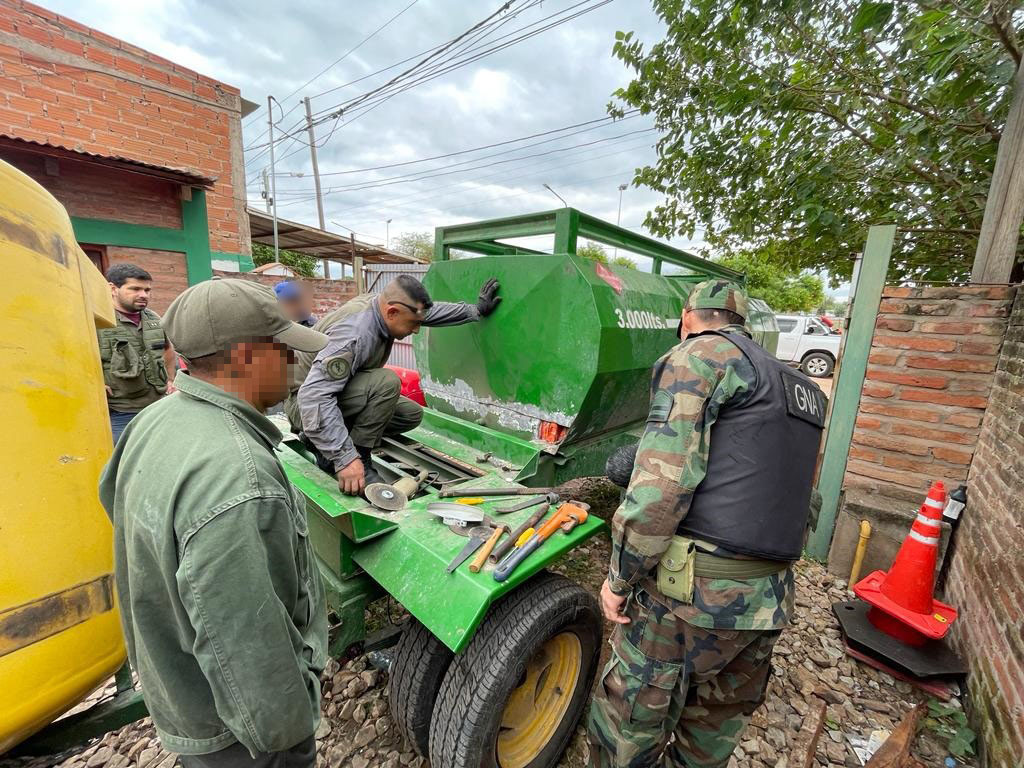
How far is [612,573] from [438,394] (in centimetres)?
206

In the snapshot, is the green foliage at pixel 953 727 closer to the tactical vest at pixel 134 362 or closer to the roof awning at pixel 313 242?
the tactical vest at pixel 134 362

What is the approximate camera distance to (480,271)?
2887mm

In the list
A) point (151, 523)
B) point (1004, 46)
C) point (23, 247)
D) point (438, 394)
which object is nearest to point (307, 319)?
point (438, 394)

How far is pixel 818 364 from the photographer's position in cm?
1449

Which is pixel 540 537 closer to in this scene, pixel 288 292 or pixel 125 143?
pixel 288 292

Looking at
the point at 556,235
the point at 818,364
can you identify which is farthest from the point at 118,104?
the point at 818,364

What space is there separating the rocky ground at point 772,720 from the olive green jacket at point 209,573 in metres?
1.11

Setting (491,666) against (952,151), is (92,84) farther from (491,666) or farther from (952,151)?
(952,151)

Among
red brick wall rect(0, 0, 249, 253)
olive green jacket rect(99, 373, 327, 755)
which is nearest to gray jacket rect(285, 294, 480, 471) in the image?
olive green jacket rect(99, 373, 327, 755)

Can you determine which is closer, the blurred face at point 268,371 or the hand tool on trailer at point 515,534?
the blurred face at point 268,371

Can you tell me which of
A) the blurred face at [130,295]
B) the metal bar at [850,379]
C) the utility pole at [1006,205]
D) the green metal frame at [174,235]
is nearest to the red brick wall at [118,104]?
the green metal frame at [174,235]

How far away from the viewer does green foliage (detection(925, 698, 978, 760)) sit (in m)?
1.99

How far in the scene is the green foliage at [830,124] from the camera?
297 cm

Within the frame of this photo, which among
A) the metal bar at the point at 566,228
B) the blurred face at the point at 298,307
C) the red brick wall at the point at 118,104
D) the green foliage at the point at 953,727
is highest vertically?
the red brick wall at the point at 118,104
